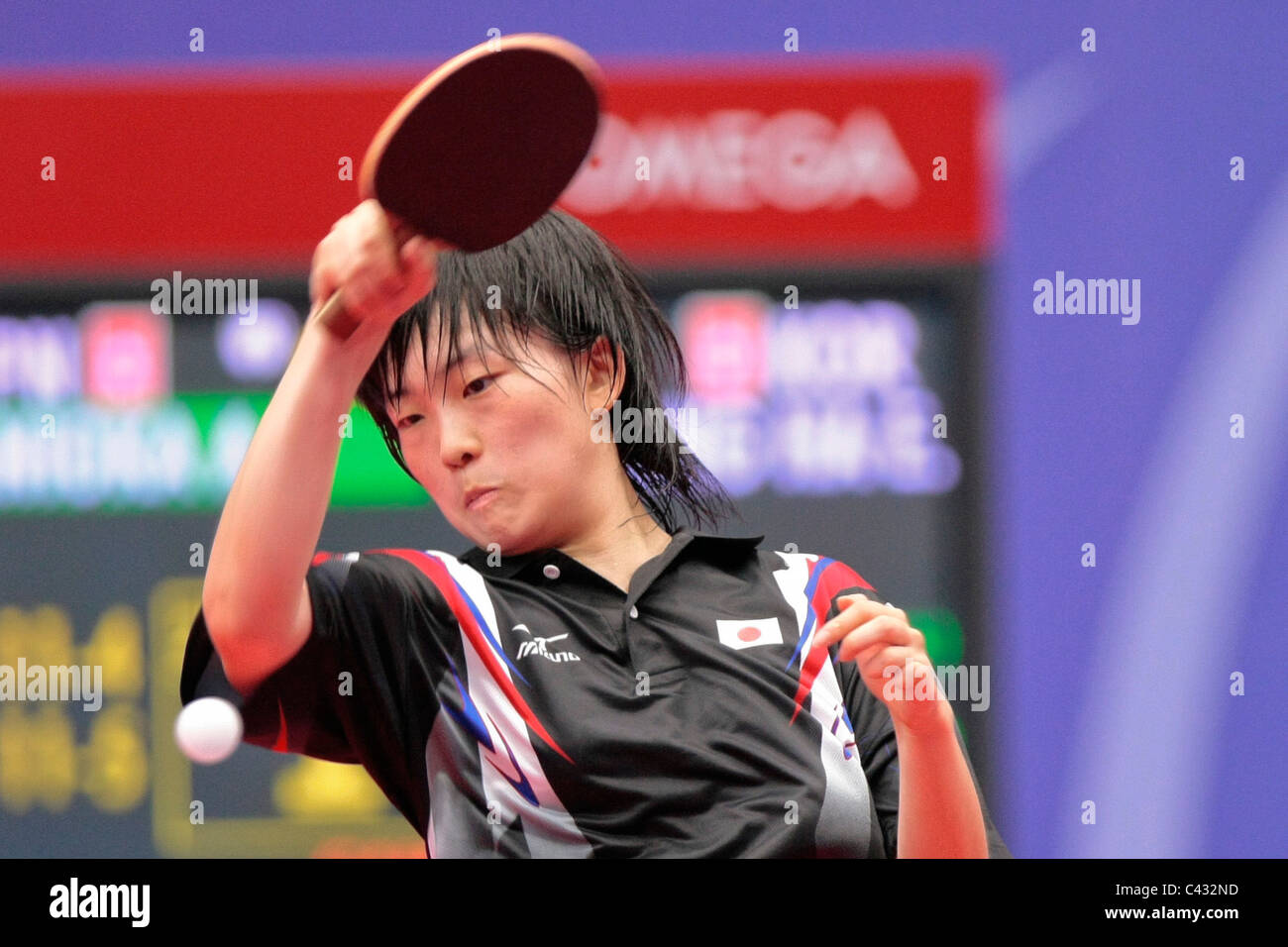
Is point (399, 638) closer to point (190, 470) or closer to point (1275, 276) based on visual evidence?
point (190, 470)

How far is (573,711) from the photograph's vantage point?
142cm

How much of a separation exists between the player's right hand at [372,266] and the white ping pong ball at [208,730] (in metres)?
0.30

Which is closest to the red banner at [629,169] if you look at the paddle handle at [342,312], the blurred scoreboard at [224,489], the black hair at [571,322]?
the blurred scoreboard at [224,489]

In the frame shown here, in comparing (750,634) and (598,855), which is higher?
(750,634)

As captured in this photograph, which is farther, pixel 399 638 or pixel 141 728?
pixel 141 728

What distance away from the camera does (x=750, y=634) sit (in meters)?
1.52

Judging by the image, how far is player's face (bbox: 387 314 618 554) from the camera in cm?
149

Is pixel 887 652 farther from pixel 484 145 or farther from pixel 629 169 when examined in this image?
pixel 629 169

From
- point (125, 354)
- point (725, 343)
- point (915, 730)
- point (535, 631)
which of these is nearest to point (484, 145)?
point (535, 631)

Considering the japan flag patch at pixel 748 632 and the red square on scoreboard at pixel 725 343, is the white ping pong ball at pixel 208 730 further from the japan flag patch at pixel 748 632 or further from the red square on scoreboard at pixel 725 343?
Answer: the red square on scoreboard at pixel 725 343

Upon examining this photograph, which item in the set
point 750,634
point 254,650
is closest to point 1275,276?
point 750,634

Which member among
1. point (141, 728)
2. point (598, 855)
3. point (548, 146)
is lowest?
point (141, 728)

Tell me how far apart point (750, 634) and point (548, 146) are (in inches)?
17.1

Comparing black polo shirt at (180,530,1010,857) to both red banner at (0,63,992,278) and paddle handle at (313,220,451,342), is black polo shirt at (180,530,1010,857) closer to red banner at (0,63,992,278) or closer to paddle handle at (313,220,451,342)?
paddle handle at (313,220,451,342)
